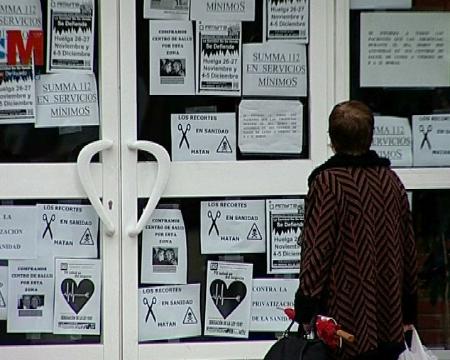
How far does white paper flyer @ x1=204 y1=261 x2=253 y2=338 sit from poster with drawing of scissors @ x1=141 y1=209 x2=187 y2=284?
0.53 ft

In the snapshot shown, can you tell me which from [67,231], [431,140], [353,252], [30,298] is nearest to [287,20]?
[431,140]

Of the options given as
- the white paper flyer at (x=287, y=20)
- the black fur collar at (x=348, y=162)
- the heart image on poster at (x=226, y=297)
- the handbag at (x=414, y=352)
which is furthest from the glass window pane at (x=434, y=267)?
the black fur collar at (x=348, y=162)

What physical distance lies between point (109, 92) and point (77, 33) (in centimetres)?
32

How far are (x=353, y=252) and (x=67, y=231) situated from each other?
1.67m

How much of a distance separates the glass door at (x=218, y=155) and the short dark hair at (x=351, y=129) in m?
1.11

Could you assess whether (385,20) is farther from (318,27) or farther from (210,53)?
(210,53)

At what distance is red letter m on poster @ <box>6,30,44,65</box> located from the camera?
5.58 meters

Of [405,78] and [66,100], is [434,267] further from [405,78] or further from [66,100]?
[66,100]

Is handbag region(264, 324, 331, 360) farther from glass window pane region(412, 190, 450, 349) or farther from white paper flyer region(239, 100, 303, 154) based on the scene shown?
glass window pane region(412, 190, 450, 349)

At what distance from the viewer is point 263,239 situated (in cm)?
576

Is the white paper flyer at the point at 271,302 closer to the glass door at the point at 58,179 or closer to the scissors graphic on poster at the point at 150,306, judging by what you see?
Result: the scissors graphic on poster at the point at 150,306

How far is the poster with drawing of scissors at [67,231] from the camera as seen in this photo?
5.58 m

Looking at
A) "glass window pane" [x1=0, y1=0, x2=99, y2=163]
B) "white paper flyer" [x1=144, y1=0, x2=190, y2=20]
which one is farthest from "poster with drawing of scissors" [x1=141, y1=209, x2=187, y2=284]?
"white paper flyer" [x1=144, y1=0, x2=190, y2=20]

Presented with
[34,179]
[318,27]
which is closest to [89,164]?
[34,179]
